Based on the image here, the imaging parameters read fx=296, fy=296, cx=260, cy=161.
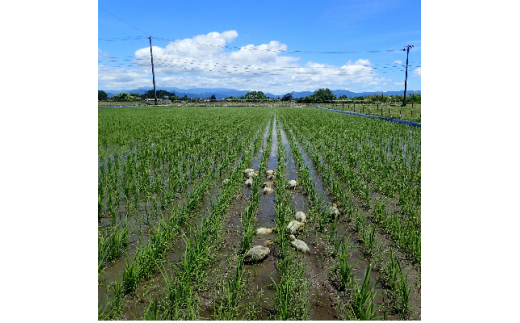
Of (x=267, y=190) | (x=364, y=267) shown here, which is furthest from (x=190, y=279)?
(x=267, y=190)

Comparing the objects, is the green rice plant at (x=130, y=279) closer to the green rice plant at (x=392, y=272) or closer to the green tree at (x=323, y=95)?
the green rice plant at (x=392, y=272)

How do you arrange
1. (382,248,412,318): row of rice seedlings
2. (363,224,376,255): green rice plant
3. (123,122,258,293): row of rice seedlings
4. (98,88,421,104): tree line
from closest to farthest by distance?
1. (382,248,412,318): row of rice seedlings
2. (123,122,258,293): row of rice seedlings
3. (363,224,376,255): green rice plant
4. (98,88,421,104): tree line

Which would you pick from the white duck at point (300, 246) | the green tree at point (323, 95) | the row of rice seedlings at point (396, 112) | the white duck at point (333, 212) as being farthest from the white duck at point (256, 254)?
the green tree at point (323, 95)

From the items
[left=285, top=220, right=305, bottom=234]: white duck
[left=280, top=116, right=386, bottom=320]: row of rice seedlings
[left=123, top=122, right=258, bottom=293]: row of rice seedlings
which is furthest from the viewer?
Result: [left=285, top=220, right=305, bottom=234]: white duck

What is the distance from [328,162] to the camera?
335 inches

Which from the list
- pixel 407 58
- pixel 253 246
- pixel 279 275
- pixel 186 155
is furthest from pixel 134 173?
pixel 407 58

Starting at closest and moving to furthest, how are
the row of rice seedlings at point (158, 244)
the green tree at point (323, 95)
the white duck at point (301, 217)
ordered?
the row of rice seedlings at point (158, 244) < the white duck at point (301, 217) < the green tree at point (323, 95)

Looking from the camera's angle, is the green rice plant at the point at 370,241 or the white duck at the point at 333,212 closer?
the green rice plant at the point at 370,241

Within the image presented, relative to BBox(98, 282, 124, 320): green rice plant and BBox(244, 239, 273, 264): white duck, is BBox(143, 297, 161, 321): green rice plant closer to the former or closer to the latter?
BBox(98, 282, 124, 320): green rice plant

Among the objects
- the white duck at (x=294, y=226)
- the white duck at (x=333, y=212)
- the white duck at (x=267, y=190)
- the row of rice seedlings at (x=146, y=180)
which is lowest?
the white duck at (x=294, y=226)

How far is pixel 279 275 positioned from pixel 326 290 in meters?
0.54

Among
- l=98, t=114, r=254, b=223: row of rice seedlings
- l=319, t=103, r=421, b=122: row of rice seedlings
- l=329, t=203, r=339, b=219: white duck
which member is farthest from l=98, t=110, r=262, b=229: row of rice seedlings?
l=319, t=103, r=421, b=122: row of rice seedlings

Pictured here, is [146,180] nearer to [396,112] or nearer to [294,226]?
[294,226]

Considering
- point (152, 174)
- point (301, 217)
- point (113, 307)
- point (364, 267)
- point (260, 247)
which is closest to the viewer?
point (113, 307)
